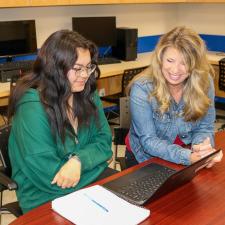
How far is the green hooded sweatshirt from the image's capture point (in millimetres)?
1407

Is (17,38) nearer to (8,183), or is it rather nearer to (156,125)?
(156,125)

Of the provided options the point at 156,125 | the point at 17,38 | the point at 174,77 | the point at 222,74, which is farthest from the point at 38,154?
the point at 222,74

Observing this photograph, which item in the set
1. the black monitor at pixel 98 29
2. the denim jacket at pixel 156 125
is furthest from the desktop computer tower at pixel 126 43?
the denim jacket at pixel 156 125

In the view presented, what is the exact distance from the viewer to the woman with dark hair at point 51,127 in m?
1.41

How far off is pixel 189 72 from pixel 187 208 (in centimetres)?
76

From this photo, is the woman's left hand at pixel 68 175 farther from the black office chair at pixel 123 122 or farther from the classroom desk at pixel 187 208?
the black office chair at pixel 123 122

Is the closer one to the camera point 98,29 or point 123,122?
point 123,122

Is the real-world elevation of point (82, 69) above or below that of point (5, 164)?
above

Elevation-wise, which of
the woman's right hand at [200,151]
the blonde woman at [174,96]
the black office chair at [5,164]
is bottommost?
the black office chair at [5,164]

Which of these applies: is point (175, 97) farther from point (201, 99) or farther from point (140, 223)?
point (140, 223)

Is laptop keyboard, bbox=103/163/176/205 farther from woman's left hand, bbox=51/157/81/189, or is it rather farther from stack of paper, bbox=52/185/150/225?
woman's left hand, bbox=51/157/81/189

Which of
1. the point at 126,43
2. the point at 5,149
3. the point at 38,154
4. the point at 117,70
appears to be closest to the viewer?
the point at 38,154

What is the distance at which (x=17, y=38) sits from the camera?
3375 mm

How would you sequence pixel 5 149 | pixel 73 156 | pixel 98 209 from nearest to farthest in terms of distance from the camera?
pixel 98 209 → pixel 73 156 → pixel 5 149
